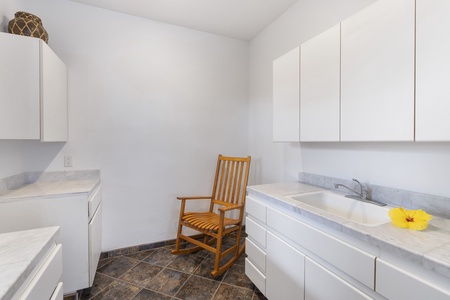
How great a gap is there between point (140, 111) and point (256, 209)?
5.56ft

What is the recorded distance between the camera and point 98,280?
6.16ft

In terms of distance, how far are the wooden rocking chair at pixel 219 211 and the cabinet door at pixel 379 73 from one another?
A: 123 cm

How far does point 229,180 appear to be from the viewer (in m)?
2.51

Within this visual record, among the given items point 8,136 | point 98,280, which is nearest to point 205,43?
point 8,136

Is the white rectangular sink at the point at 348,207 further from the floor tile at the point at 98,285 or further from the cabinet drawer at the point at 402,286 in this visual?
the floor tile at the point at 98,285

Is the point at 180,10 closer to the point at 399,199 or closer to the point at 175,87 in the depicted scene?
the point at 175,87

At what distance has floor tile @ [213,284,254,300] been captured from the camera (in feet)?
5.54

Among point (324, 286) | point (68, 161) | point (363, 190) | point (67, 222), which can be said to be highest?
point (68, 161)

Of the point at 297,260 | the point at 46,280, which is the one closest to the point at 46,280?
the point at 46,280

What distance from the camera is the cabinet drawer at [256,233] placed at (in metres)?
1.56

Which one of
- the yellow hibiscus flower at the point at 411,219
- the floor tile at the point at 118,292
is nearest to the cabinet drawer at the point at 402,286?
the yellow hibiscus flower at the point at 411,219

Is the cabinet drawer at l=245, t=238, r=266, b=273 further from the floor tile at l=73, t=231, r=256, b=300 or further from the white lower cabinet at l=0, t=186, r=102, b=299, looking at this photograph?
the white lower cabinet at l=0, t=186, r=102, b=299

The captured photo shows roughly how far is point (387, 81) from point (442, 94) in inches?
9.7

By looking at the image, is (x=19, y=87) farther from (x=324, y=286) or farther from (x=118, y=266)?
(x=324, y=286)
